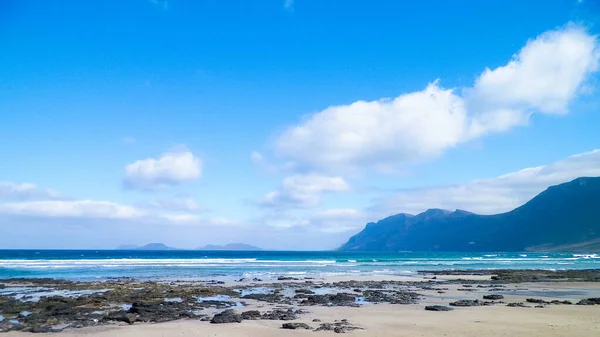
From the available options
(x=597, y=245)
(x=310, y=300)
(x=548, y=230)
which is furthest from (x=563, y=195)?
(x=310, y=300)

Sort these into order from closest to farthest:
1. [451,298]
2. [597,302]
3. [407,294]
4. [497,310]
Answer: [497,310] < [597,302] < [451,298] < [407,294]

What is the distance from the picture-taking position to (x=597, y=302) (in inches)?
778

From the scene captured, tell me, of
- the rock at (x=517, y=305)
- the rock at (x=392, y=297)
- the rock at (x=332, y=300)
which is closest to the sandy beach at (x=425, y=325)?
the rock at (x=517, y=305)

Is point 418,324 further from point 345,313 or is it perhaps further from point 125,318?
point 125,318

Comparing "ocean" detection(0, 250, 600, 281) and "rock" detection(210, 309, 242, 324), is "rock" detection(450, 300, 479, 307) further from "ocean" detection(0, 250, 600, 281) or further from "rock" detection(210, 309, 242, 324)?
"ocean" detection(0, 250, 600, 281)

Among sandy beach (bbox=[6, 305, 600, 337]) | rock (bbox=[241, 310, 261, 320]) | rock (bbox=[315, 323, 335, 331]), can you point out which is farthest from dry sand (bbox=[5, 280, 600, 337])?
rock (bbox=[241, 310, 261, 320])

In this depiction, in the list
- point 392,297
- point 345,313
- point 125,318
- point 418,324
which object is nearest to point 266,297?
point 345,313

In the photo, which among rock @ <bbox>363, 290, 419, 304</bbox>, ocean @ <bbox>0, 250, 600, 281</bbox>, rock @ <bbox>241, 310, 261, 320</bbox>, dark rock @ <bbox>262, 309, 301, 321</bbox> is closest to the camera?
dark rock @ <bbox>262, 309, 301, 321</bbox>

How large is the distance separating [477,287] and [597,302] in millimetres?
8913

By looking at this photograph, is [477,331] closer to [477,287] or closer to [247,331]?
[247,331]

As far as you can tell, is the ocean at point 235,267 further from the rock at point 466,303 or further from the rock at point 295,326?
the rock at point 295,326

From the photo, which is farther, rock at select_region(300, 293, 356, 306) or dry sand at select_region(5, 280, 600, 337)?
rock at select_region(300, 293, 356, 306)

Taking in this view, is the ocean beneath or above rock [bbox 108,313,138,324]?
beneath

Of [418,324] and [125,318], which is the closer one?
[418,324]
